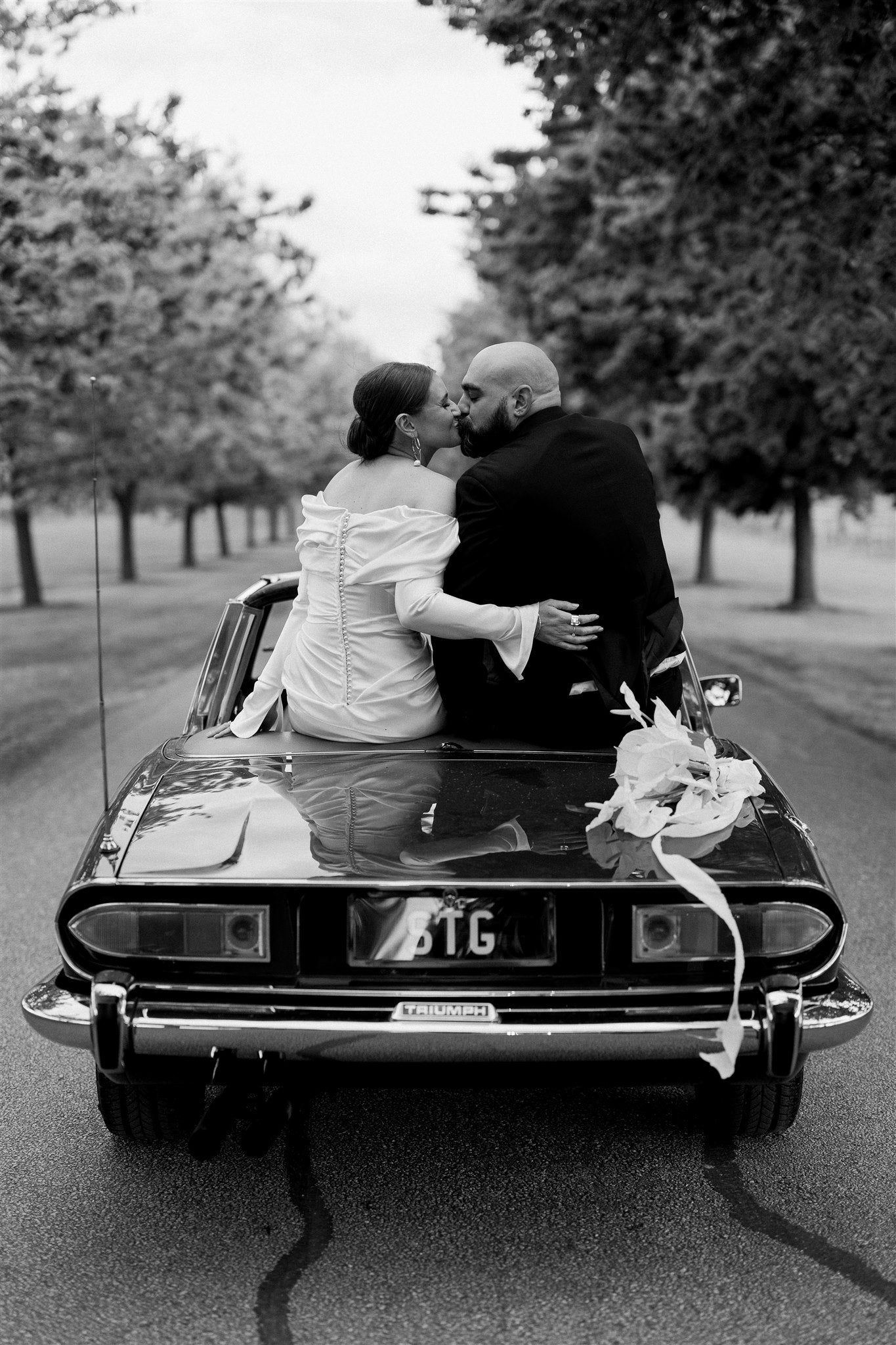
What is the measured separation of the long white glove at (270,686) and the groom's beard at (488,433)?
2.04 feet

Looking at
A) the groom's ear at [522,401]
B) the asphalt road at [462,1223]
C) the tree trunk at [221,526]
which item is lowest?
the tree trunk at [221,526]

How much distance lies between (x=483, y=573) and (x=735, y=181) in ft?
26.8

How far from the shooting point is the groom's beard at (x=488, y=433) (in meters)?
4.14

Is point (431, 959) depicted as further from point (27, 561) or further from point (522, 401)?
point (27, 561)

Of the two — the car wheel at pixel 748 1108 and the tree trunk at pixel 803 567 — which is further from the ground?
the car wheel at pixel 748 1108

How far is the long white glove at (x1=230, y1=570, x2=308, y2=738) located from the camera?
4.32 m

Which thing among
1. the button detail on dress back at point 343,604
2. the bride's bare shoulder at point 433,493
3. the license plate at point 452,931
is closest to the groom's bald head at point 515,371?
the bride's bare shoulder at point 433,493

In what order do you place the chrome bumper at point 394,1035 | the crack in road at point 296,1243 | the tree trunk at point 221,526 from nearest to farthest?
the crack in road at point 296,1243
the chrome bumper at point 394,1035
the tree trunk at point 221,526

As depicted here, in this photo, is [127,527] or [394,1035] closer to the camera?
[394,1035]

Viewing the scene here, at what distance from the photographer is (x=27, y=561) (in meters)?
28.5

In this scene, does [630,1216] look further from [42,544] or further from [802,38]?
[42,544]

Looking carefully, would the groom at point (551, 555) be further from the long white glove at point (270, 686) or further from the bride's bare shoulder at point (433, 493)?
the long white glove at point (270, 686)

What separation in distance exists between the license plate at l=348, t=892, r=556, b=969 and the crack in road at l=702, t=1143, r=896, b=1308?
2.66 feet

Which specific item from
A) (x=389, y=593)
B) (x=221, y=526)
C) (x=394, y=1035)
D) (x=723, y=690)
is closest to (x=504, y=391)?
(x=389, y=593)
